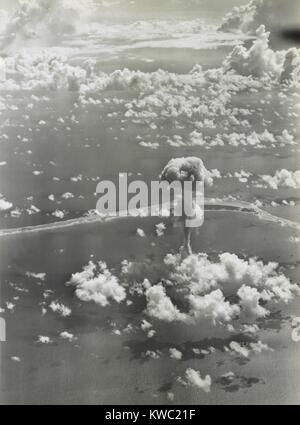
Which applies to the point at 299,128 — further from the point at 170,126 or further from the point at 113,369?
the point at 113,369

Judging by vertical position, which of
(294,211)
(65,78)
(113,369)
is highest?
(65,78)

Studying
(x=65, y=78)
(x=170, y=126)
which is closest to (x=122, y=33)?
(x=65, y=78)

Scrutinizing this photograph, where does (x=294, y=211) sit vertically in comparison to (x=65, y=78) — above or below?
below

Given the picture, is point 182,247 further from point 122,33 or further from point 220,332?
point 122,33
